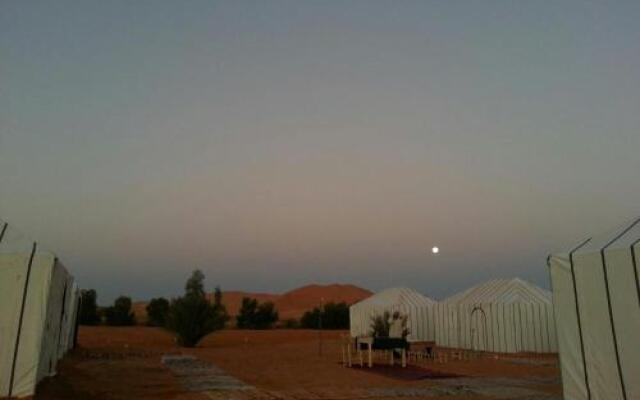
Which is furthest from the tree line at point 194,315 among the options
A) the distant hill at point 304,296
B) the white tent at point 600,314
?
the distant hill at point 304,296

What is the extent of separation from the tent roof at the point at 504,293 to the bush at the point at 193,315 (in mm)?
10163

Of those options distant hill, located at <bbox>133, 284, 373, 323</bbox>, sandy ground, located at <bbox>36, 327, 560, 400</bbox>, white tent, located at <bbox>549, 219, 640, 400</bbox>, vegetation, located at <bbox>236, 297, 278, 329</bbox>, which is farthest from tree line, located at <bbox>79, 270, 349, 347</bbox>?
distant hill, located at <bbox>133, 284, 373, 323</bbox>

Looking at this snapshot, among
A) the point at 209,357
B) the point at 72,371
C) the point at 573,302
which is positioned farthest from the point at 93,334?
the point at 573,302

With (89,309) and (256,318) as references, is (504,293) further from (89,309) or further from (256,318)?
(89,309)

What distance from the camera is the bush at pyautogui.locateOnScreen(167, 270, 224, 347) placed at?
88.6 feet

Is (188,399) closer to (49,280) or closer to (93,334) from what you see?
(49,280)

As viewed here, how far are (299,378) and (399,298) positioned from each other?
53.8ft

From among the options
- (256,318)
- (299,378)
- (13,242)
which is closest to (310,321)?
(256,318)

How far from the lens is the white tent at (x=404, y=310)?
89.5 feet

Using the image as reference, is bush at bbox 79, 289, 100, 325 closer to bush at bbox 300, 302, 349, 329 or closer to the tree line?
the tree line

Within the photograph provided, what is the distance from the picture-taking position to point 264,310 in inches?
1794

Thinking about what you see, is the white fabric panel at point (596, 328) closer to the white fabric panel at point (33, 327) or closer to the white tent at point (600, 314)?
the white tent at point (600, 314)

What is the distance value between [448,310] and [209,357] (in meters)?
10.3

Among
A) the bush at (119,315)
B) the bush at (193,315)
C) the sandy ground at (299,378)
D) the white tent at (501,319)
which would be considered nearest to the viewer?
the sandy ground at (299,378)
